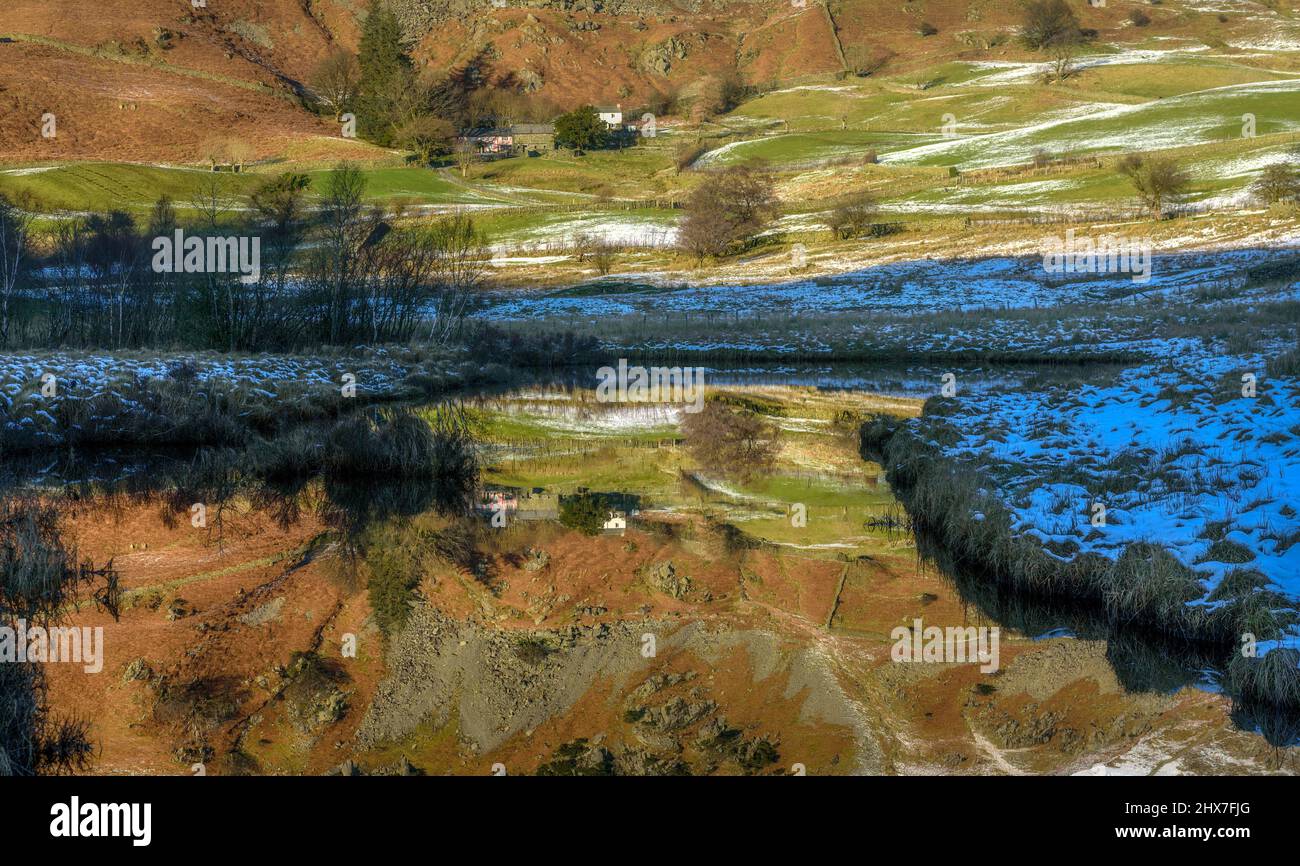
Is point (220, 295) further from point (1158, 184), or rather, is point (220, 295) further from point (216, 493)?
point (1158, 184)

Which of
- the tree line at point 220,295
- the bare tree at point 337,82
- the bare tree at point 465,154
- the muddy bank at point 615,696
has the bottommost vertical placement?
the muddy bank at point 615,696

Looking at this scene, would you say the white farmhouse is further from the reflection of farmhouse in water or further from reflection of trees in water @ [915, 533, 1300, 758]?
reflection of trees in water @ [915, 533, 1300, 758]

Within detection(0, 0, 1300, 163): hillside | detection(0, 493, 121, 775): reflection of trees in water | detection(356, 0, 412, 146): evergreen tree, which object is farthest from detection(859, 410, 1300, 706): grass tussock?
detection(356, 0, 412, 146): evergreen tree

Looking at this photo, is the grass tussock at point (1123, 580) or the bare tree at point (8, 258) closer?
the grass tussock at point (1123, 580)

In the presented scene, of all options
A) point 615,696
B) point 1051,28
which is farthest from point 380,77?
point 615,696

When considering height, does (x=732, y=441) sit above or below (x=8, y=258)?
below

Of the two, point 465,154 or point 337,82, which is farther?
point 337,82

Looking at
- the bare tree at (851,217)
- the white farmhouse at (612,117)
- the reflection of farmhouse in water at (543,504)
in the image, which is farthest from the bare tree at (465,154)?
the reflection of farmhouse in water at (543,504)

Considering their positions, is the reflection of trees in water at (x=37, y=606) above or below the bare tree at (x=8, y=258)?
below

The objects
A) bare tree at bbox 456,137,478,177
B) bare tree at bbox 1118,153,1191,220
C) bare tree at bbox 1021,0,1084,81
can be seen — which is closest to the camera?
bare tree at bbox 1118,153,1191,220

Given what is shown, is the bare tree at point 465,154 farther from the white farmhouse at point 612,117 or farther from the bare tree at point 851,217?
the bare tree at point 851,217
